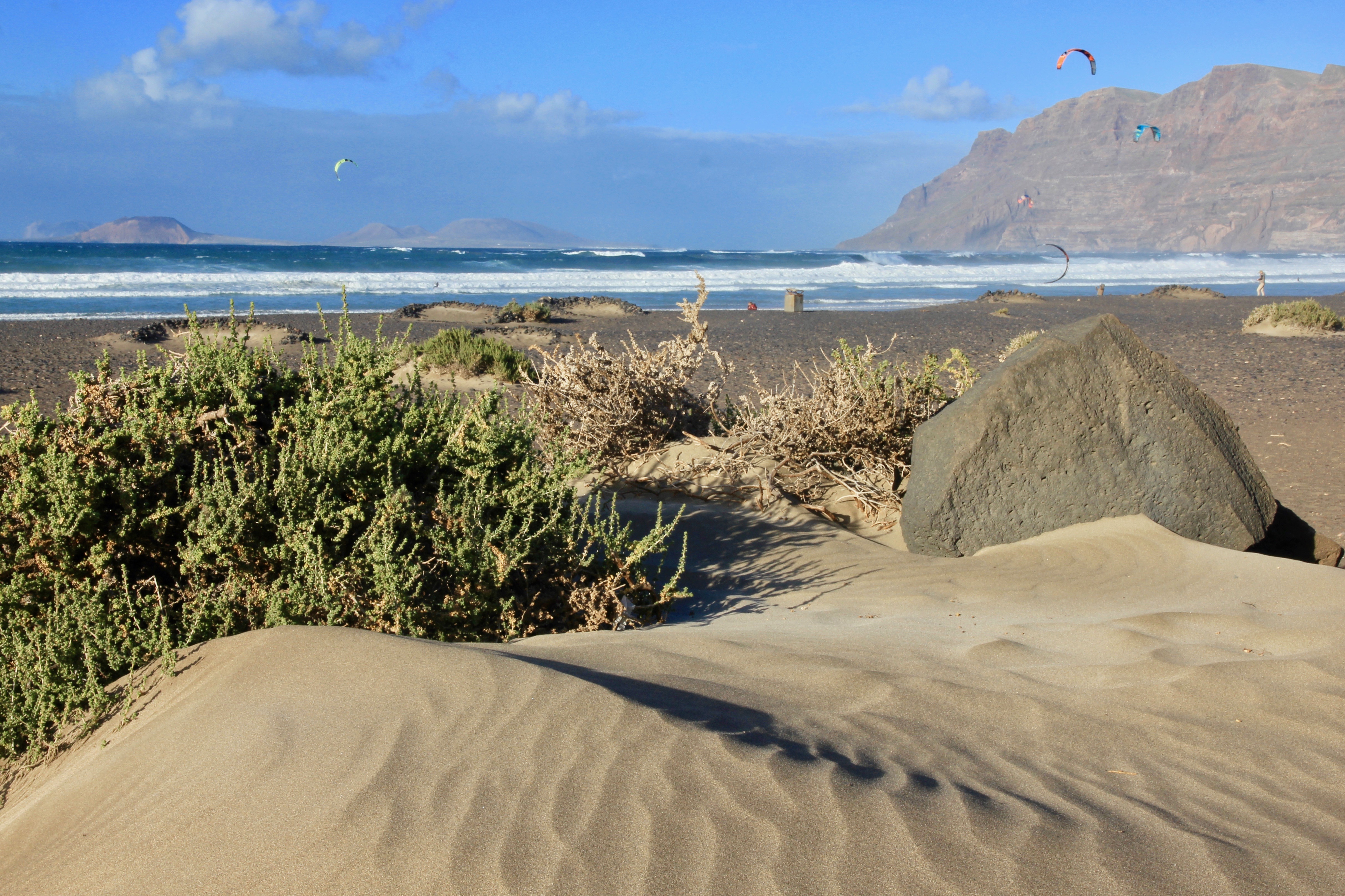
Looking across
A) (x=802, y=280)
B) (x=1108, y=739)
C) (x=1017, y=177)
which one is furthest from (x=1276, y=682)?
(x=1017, y=177)

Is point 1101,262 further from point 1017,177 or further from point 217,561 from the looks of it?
point 1017,177

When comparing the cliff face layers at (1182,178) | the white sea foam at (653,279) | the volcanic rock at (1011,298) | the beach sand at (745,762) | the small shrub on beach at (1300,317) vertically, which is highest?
the cliff face layers at (1182,178)

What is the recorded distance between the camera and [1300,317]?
17.1m

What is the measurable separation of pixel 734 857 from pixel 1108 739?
56.0 inches

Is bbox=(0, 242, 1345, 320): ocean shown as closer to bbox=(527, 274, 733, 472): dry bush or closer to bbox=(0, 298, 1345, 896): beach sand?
bbox=(527, 274, 733, 472): dry bush

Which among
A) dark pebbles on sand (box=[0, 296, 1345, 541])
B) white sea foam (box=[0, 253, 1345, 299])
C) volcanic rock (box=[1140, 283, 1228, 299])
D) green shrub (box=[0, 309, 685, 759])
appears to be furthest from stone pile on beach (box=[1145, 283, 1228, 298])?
green shrub (box=[0, 309, 685, 759])

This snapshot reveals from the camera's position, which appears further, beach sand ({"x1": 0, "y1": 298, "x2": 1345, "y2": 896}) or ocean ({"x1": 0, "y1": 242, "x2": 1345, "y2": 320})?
ocean ({"x1": 0, "y1": 242, "x2": 1345, "y2": 320})

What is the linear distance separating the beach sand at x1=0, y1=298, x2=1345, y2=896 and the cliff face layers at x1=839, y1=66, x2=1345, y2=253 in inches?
5095

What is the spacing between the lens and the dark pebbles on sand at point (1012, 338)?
830 centimetres

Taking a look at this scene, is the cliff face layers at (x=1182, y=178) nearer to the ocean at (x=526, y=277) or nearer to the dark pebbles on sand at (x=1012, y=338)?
the ocean at (x=526, y=277)

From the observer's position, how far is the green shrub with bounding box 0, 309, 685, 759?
286 centimetres

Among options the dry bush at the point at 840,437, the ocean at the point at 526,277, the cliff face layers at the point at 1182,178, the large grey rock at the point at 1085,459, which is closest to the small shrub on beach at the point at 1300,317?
the ocean at the point at 526,277

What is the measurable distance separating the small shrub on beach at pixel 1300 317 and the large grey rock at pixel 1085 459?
15120 millimetres

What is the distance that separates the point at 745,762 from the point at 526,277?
1569 inches
